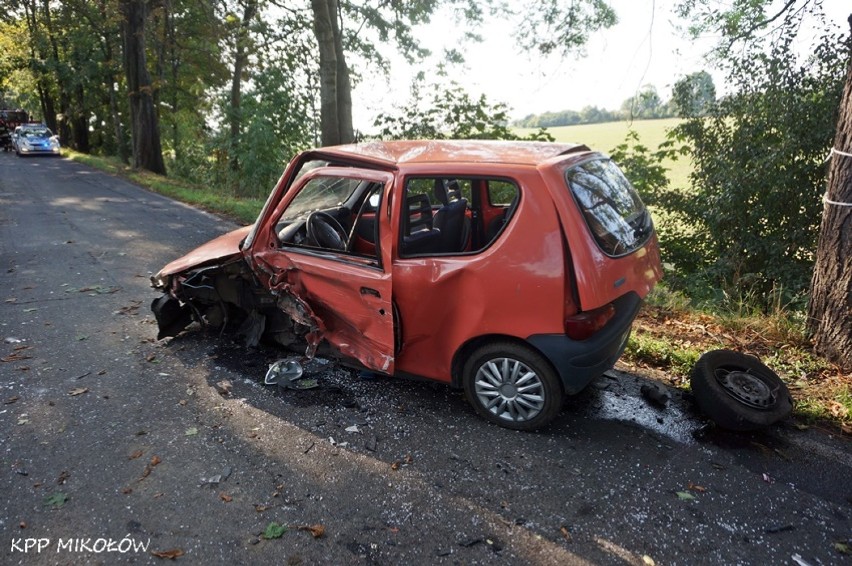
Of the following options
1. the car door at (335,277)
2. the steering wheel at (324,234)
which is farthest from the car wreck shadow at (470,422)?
the steering wheel at (324,234)

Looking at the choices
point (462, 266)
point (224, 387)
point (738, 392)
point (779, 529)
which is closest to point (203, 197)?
point (224, 387)

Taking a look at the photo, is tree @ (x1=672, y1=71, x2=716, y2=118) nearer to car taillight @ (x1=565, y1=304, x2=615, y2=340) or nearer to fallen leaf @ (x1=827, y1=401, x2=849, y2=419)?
Answer: fallen leaf @ (x1=827, y1=401, x2=849, y2=419)

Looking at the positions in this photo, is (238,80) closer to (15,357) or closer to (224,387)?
(15,357)

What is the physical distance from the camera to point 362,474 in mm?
3137

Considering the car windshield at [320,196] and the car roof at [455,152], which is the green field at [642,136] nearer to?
the car roof at [455,152]

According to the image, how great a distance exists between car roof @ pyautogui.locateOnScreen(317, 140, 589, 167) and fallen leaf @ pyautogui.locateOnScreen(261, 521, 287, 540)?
2.27m

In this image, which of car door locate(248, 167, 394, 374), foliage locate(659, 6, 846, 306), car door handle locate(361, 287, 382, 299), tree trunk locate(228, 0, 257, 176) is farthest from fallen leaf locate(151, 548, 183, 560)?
tree trunk locate(228, 0, 257, 176)

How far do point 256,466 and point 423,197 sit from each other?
2064 millimetres

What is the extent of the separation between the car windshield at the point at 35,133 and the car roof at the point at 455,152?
1149 inches

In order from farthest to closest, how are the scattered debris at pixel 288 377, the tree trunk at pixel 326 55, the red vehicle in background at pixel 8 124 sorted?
the red vehicle in background at pixel 8 124, the tree trunk at pixel 326 55, the scattered debris at pixel 288 377

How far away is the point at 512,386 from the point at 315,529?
1474mm

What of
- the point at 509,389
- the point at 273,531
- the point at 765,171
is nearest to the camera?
the point at 273,531

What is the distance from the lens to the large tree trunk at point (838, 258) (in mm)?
4180

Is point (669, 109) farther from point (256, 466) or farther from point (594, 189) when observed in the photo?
point (256, 466)
